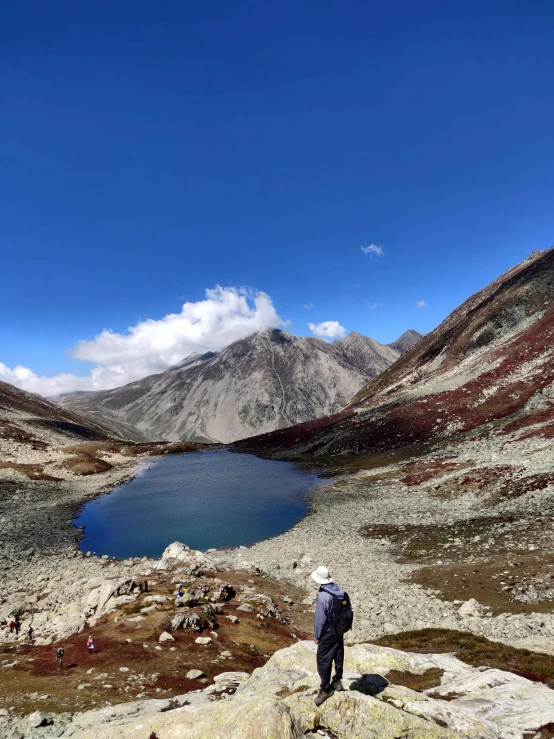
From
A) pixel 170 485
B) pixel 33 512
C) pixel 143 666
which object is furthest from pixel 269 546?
pixel 170 485

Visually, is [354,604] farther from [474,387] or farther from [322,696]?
[474,387]

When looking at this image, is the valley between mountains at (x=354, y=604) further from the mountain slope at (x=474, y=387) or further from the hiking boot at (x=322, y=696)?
the mountain slope at (x=474, y=387)

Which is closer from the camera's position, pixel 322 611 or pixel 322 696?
pixel 322 696

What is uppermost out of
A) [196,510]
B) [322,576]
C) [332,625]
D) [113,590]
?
Answer: [322,576]

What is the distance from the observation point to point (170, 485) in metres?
97.9

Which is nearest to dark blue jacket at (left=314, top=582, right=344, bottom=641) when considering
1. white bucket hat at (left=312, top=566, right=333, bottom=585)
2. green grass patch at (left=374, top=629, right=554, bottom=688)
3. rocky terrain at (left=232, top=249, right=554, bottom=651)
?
white bucket hat at (left=312, top=566, right=333, bottom=585)

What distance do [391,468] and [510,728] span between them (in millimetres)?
73578

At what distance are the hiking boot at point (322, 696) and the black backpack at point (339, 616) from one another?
1.42m

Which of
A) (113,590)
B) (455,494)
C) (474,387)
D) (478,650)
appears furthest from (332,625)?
(474,387)

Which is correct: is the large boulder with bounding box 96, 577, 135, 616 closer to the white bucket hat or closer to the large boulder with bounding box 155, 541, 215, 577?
the large boulder with bounding box 155, 541, 215, 577

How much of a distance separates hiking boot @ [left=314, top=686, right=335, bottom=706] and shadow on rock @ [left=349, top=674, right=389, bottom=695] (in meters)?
0.84

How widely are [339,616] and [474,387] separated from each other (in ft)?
333

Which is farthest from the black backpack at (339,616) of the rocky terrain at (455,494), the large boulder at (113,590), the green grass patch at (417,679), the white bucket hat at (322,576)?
the large boulder at (113,590)

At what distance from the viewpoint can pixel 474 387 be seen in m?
102
